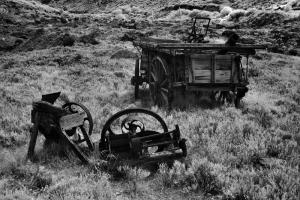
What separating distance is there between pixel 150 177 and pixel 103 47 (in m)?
21.5

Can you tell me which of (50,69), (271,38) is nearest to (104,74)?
(50,69)

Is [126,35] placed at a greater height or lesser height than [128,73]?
greater

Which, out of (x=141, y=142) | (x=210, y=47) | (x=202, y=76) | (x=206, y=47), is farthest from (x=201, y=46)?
(x=141, y=142)

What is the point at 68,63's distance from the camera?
20031mm

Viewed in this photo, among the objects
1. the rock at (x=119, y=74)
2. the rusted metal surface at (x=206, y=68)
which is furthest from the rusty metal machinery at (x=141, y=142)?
the rock at (x=119, y=74)

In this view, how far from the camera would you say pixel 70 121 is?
628 cm

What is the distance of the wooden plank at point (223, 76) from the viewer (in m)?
10.6

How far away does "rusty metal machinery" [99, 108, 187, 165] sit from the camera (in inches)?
232

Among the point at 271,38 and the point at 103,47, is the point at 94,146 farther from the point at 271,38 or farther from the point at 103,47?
the point at 271,38

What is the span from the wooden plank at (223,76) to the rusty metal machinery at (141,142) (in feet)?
15.3

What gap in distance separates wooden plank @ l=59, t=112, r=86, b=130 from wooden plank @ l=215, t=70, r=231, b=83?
217 inches

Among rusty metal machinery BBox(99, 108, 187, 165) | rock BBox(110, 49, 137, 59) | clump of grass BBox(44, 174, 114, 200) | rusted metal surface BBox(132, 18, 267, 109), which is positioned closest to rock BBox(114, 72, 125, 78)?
rock BBox(110, 49, 137, 59)

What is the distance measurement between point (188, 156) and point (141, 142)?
1228 millimetres

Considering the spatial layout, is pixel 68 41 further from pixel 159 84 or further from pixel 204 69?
pixel 204 69
